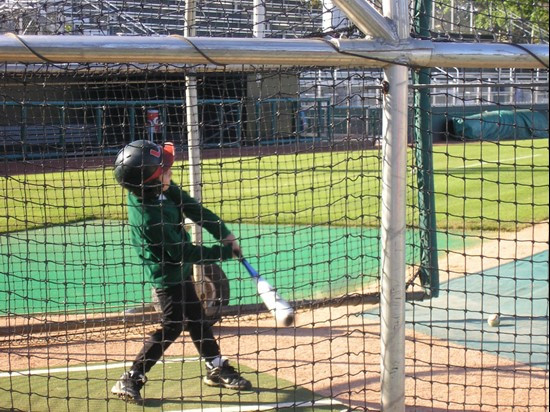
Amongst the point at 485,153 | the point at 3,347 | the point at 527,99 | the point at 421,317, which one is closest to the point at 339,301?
the point at 421,317

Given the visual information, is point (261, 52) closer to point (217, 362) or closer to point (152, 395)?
point (217, 362)

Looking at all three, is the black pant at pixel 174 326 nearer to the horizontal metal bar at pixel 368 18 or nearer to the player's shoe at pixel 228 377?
the player's shoe at pixel 228 377

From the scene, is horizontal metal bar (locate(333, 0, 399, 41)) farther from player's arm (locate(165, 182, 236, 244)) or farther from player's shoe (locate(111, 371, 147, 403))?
player's shoe (locate(111, 371, 147, 403))

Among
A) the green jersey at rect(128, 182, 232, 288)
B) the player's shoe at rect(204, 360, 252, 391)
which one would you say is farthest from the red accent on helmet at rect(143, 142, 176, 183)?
the player's shoe at rect(204, 360, 252, 391)

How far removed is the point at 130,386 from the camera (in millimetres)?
4789

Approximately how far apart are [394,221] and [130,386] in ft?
7.77

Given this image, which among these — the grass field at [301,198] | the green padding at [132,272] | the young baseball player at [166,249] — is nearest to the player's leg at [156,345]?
the young baseball player at [166,249]

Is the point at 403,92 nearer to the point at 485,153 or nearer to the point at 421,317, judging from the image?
the point at 421,317

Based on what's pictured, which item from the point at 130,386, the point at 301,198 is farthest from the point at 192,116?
the point at 301,198

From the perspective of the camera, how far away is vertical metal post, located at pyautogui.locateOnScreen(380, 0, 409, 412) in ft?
10.4

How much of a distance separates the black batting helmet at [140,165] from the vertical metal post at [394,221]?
67.6 inches

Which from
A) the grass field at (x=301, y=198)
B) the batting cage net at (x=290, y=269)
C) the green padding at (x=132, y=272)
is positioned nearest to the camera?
the batting cage net at (x=290, y=269)

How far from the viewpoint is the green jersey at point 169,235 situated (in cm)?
455

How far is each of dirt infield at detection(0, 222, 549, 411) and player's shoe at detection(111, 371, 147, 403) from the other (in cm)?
22
